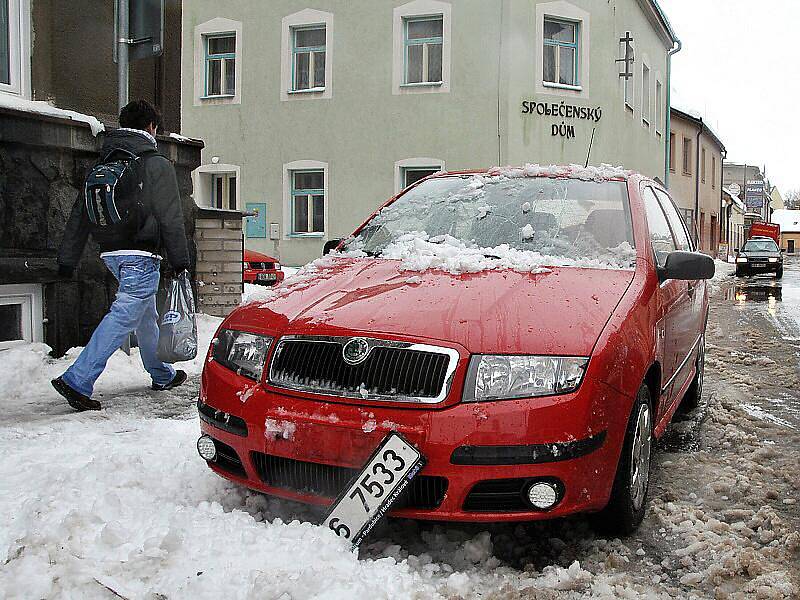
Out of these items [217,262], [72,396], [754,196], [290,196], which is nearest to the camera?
[72,396]

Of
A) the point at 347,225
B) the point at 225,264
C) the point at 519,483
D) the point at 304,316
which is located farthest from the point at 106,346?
the point at 347,225

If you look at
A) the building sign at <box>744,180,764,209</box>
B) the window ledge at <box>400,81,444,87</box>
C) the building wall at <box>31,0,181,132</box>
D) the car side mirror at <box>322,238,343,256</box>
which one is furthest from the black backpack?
the building sign at <box>744,180,764,209</box>

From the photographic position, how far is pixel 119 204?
518 cm

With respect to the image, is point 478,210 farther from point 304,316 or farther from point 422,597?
point 422,597

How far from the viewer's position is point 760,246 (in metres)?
30.4

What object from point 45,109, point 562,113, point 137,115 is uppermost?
point 562,113

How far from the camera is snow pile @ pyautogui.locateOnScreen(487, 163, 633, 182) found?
14.9ft

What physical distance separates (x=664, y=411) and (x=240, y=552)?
231 cm

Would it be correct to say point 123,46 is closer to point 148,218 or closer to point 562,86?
point 148,218

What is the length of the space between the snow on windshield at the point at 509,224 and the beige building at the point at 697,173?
3258 centimetres

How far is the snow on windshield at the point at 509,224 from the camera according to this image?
12.5 feet

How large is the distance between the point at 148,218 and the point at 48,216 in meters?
1.41

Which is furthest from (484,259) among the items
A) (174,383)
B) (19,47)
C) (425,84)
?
(425,84)

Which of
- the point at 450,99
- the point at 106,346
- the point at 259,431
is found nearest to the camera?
the point at 259,431
